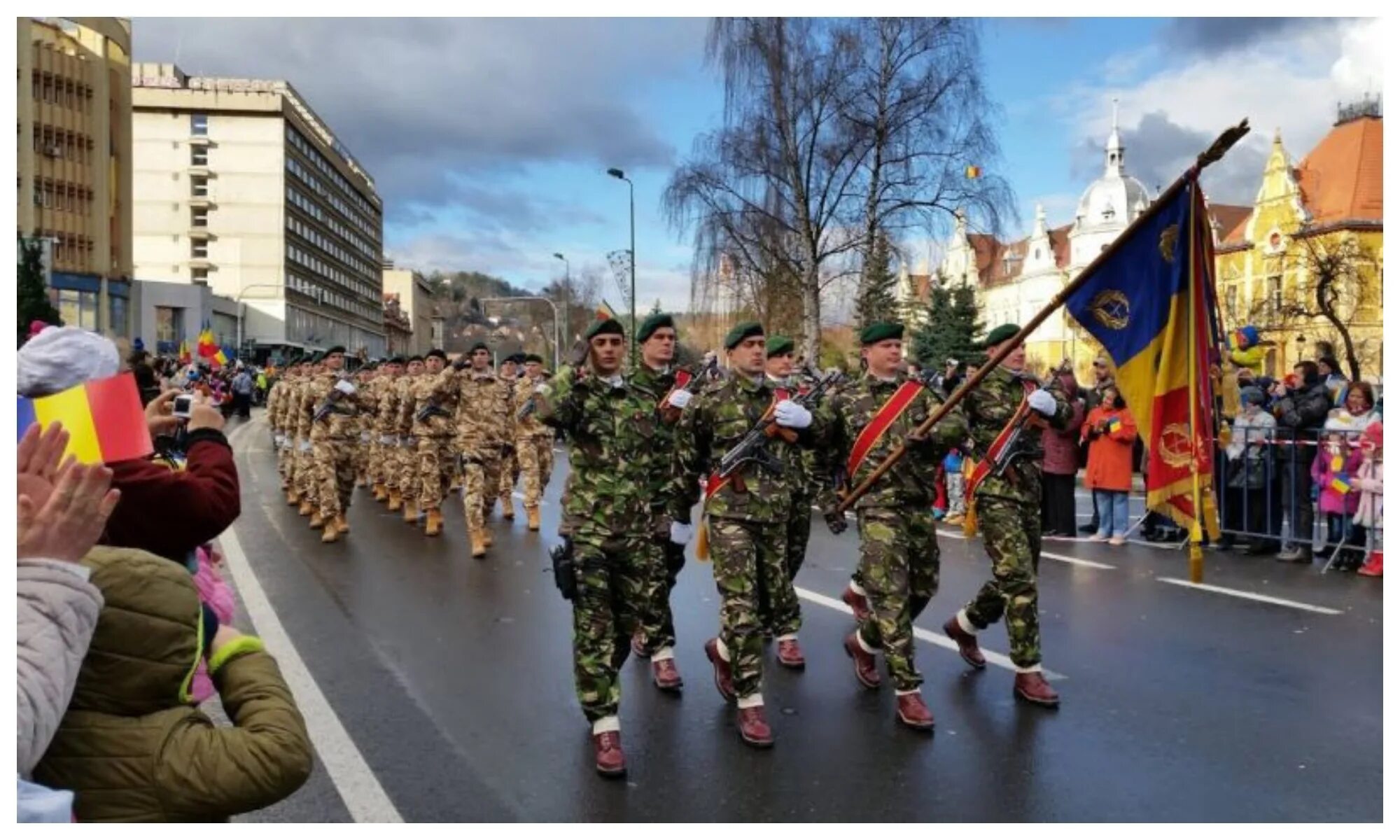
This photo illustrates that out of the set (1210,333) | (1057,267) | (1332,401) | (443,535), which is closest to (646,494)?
(1210,333)

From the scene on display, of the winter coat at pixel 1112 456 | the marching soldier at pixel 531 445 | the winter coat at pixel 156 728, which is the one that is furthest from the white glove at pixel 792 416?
the winter coat at pixel 1112 456

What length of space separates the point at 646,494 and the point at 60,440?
10.3 ft

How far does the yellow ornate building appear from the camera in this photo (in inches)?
1810

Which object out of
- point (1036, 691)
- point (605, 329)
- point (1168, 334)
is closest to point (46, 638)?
point (605, 329)

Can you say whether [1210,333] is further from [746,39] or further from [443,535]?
[746,39]

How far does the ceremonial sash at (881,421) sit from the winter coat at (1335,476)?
6118 mm

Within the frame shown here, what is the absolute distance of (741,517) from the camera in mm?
5527

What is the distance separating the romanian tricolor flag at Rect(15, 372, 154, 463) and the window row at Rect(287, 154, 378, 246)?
103785 millimetres

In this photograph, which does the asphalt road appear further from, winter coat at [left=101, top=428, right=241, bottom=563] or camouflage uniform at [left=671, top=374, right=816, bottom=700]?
winter coat at [left=101, top=428, right=241, bottom=563]

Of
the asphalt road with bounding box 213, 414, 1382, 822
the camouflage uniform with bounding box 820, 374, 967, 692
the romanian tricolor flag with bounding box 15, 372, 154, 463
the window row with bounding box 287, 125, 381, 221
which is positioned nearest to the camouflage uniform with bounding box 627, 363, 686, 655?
the asphalt road with bounding box 213, 414, 1382, 822

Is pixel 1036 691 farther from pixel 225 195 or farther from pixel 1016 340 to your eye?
pixel 225 195

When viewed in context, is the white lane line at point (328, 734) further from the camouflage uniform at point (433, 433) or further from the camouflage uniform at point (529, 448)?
the camouflage uniform at point (529, 448)

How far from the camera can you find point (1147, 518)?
12.0 metres

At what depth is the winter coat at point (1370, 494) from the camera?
963 centimetres
